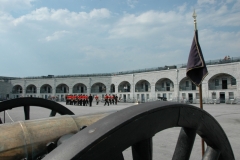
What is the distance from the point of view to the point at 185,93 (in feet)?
136

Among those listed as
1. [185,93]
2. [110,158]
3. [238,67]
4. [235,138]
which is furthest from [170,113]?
[185,93]

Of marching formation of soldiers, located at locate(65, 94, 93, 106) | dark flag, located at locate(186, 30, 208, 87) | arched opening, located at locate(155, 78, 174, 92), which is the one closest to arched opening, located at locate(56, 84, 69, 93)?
arched opening, located at locate(155, 78, 174, 92)

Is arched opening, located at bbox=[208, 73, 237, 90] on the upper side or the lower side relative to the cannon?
upper

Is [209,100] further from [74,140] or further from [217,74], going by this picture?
[74,140]

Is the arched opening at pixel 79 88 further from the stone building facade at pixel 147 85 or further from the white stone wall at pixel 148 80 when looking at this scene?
the white stone wall at pixel 148 80

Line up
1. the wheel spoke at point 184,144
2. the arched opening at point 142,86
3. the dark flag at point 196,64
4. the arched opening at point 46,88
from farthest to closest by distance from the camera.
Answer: the arched opening at point 46,88 < the arched opening at point 142,86 < the dark flag at point 196,64 < the wheel spoke at point 184,144

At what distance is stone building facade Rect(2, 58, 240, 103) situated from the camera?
3691 centimetres

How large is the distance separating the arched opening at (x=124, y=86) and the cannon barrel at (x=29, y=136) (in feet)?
166

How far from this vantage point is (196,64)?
403cm

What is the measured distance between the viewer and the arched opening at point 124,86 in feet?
174

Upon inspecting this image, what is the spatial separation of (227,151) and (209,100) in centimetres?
3838

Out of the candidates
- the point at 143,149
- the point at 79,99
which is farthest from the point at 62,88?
the point at 143,149

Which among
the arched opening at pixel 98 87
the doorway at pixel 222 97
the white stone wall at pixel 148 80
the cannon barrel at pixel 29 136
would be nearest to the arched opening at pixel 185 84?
the white stone wall at pixel 148 80

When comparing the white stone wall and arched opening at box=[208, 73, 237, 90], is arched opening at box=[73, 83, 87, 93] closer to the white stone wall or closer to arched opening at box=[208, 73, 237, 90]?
the white stone wall
